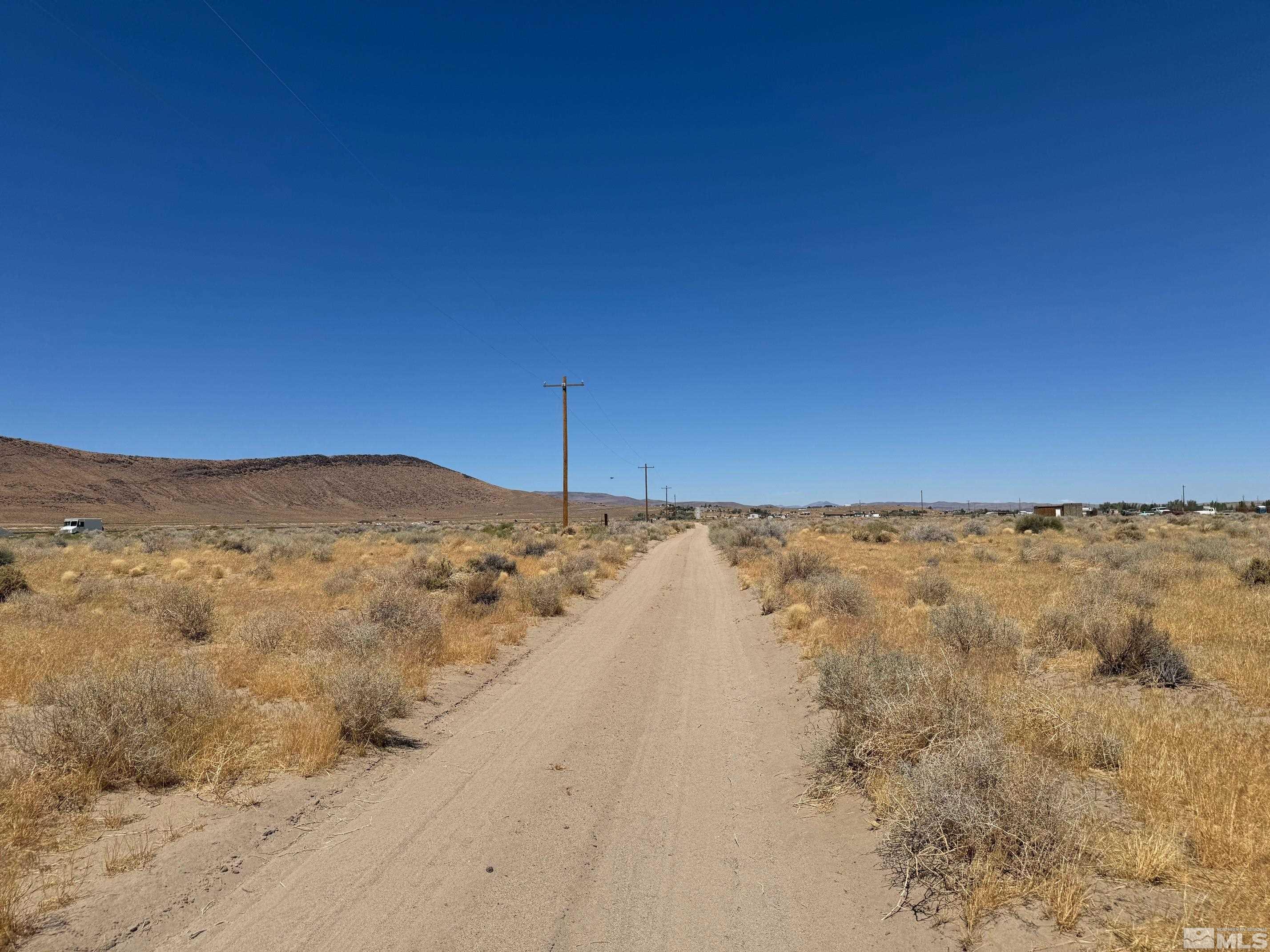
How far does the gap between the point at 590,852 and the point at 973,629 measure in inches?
322

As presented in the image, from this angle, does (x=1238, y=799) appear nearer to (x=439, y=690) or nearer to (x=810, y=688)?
(x=810, y=688)

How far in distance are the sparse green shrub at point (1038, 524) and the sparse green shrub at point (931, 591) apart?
121ft

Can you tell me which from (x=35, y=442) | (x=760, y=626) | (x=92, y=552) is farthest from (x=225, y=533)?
(x=35, y=442)

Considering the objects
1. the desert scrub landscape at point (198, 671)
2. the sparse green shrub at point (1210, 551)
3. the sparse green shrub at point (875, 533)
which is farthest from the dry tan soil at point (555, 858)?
the sparse green shrub at point (875, 533)

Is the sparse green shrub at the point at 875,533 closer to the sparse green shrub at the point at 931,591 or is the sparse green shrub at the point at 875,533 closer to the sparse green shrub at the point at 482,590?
the sparse green shrub at the point at 931,591

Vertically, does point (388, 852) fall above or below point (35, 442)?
below

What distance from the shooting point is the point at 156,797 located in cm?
604

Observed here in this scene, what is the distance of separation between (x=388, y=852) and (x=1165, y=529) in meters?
51.0

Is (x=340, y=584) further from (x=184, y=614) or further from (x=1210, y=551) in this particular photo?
(x=1210, y=551)

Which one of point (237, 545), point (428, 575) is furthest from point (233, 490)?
point (428, 575)

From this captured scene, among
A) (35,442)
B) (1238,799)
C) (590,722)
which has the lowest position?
(590,722)

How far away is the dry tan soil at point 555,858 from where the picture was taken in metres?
4.35

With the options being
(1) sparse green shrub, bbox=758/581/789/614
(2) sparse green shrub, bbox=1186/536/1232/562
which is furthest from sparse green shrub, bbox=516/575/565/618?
(2) sparse green shrub, bbox=1186/536/1232/562

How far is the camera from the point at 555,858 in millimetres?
5391
